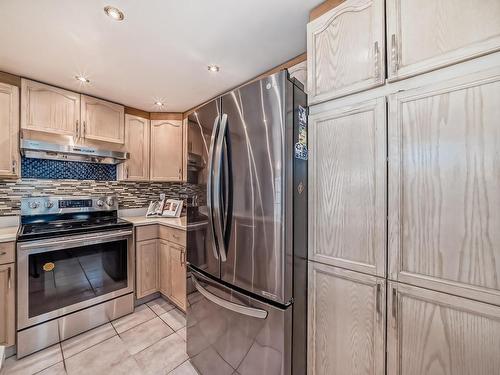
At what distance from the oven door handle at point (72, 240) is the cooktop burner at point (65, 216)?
48 mm

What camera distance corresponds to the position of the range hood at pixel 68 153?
2.06 metres

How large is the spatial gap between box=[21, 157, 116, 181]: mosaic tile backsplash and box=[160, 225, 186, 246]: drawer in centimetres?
104

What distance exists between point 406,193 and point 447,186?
128 mm

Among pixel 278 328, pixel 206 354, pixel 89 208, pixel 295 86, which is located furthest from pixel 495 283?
pixel 89 208

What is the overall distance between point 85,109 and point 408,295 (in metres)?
3.12

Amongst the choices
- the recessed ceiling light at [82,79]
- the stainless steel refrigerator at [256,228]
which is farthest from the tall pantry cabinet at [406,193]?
the recessed ceiling light at [82,79]

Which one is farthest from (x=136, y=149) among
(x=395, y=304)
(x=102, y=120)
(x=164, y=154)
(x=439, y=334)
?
(x=439, y=334)

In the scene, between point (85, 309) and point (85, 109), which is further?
point (85, 109)

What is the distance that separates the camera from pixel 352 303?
1.05 metres

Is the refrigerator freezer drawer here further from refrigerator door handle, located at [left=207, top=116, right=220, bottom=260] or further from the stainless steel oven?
the stainless steel oven

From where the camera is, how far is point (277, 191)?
1080 mm

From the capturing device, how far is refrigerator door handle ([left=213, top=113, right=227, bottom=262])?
4.33 feet

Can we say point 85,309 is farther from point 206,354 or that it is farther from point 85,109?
point 85,109

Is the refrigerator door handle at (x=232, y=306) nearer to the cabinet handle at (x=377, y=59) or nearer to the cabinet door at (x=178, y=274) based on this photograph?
the cabinet door at (x=178, y=274)
